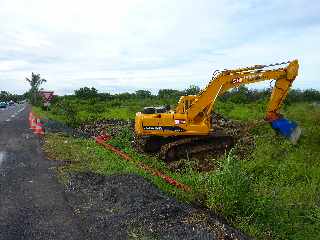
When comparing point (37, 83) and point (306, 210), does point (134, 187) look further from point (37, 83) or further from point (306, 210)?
point (37, 83)

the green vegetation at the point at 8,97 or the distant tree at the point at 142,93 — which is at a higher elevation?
the distant tree at the point at 142,93

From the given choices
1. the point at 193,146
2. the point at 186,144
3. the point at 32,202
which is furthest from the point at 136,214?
the point at 193,146

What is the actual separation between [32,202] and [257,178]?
6.25 metres

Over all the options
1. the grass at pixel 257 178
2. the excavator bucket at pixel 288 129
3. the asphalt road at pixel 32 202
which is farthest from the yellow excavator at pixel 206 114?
the asphalt road at pixel 32 202

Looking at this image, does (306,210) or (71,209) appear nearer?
(71,209)

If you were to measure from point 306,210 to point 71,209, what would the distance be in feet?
15.2

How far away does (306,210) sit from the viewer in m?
10.7

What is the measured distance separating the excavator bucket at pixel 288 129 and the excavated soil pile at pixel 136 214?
27.4 feet

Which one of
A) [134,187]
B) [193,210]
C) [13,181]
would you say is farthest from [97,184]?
[193,210]

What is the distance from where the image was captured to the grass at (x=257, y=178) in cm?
954

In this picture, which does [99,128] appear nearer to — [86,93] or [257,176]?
[257,176]

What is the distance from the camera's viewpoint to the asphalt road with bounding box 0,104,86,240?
828 cm

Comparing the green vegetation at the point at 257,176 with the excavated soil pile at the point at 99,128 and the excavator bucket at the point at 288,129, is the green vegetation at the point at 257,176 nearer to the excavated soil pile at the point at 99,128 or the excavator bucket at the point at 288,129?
the excavator bucket at the point at 288,129

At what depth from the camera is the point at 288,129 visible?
738 inches
